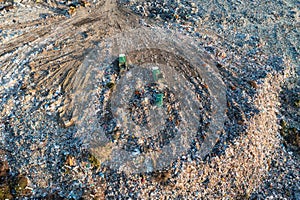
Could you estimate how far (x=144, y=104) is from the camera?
1659 centimetres

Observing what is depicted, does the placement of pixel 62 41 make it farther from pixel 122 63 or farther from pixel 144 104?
pixel 144 104

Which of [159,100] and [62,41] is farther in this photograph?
[62,41]

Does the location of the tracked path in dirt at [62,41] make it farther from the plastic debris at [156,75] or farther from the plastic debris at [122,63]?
the plastic debris at [156,75]

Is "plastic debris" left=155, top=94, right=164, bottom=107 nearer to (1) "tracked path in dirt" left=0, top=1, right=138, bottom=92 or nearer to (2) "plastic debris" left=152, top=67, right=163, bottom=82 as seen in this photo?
(2) "plastic debris" left=152, top=67, right=163, bottom=82

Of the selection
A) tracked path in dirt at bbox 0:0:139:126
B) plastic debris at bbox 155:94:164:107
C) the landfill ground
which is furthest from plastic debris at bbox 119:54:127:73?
plastic debris at bbox 155:94:164:107

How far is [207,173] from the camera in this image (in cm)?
1487

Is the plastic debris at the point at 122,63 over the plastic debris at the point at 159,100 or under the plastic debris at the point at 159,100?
over

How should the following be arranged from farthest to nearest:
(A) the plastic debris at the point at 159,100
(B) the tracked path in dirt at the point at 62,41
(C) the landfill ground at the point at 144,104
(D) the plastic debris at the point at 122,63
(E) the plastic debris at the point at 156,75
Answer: (B) the tracked path in dirt at the point at 62,41, (D) the plastic debris at the point at 122,63, (E) the plastic debris at the point at 156,75, (A) the plastic debris at the point at 159,100, (C) the landfill ground at the point at 144,104

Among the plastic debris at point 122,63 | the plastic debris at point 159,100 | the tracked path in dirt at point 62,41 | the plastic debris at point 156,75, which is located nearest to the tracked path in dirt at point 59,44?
the tracked path in dirt at point 62,41

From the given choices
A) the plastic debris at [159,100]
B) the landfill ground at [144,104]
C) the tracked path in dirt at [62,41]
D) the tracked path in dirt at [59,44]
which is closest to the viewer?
the landfill ground at [144,104]

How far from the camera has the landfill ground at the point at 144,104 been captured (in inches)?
571

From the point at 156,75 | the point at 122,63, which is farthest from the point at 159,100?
the point at 122,63

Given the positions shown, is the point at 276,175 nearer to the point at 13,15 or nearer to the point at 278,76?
the point at 278,76

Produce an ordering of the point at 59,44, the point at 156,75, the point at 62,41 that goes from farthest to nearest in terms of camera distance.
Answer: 1. the point at 62,41
2. the point at 59,44
3. the point at 156,75
